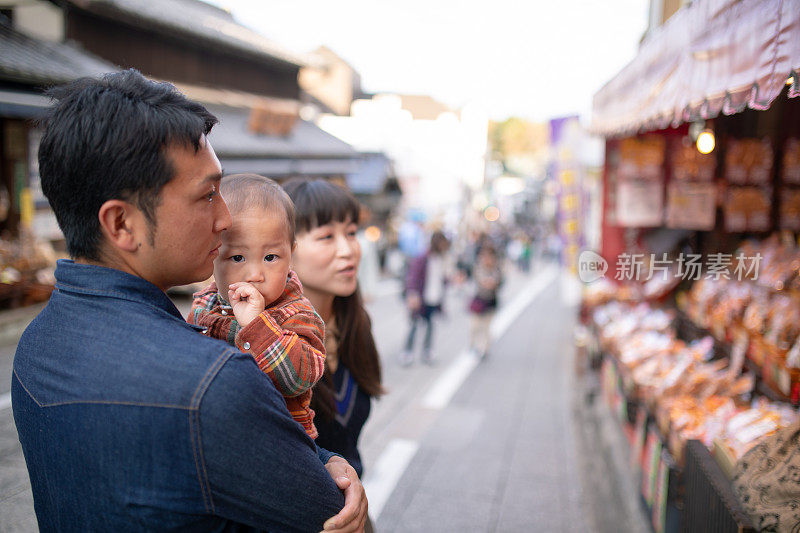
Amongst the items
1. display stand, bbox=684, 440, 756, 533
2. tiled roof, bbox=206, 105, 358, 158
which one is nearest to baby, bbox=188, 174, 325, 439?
display stand, bbox=684, 440, 756, 533

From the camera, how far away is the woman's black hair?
2272 mm

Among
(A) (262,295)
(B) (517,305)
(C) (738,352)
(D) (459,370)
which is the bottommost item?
(B) (517,305)

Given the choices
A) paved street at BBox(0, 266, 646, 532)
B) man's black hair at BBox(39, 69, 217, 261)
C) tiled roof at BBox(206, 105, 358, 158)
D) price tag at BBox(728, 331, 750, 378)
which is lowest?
paved street at BBox(0, 266, 646, 532)

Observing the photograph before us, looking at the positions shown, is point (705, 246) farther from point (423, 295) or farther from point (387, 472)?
point (423, 295)

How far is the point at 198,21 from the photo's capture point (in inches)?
626

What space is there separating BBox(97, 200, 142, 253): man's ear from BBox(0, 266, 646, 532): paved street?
1.41 meters

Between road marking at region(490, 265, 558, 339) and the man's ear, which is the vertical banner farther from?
the man's ear

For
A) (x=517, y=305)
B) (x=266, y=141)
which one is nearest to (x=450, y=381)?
(x=517, y=305)

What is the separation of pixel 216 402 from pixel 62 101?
0.65 m

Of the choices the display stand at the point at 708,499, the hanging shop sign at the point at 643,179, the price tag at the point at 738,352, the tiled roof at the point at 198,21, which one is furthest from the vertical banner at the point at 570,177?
the tiled roof at the point at 198,21

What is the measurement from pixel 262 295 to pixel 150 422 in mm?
501

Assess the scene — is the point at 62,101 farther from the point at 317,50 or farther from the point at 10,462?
the point at 317,50

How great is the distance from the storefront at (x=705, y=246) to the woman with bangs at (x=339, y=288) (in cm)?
136

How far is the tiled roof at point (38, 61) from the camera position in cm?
743
